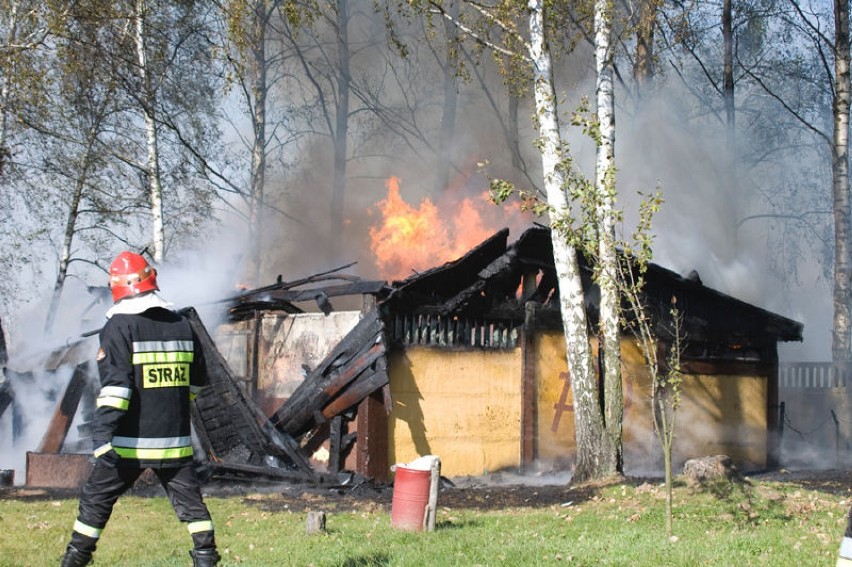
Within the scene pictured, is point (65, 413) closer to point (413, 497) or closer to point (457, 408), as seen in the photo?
point (457, 408)

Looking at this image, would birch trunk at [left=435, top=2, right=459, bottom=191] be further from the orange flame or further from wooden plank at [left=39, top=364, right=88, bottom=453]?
wooden plank at [left=39, top=364, right=88, bottom=453]

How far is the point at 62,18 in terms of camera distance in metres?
15.7

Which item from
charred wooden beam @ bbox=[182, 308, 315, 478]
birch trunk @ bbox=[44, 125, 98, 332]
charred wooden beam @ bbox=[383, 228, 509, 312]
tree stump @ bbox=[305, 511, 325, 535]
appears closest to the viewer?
tree stump @ bbox=[305, 511, 325, 535]

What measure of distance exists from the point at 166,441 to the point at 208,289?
10.9 metres

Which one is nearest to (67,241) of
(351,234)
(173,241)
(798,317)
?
(173,241)

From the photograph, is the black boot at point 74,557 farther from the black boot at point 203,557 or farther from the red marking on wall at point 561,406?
the red marking on wall at point 561,406

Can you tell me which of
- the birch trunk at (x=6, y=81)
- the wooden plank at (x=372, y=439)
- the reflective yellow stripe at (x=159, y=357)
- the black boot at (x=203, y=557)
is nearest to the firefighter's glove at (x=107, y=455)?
the reflective yellow stripe at (x=159, y=357)

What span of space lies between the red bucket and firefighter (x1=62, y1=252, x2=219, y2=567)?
9.67 ft

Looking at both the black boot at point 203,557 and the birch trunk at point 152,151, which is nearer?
the black boot at point 203,557

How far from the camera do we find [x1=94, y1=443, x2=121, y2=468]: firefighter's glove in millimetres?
5551

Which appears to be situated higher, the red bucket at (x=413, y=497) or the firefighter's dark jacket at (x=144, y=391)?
the firefighter's dark jacket at (x=144, y=391)

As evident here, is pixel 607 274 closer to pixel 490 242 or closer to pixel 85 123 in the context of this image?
pixel 490 242

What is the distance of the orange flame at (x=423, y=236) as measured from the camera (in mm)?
21484

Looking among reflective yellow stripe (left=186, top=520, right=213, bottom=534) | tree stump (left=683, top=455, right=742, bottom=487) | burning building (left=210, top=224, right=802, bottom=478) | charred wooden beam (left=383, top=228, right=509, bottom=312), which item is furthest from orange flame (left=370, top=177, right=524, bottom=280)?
reflective yellow stripe (left=186, top=520, right=213, bottom=534)
